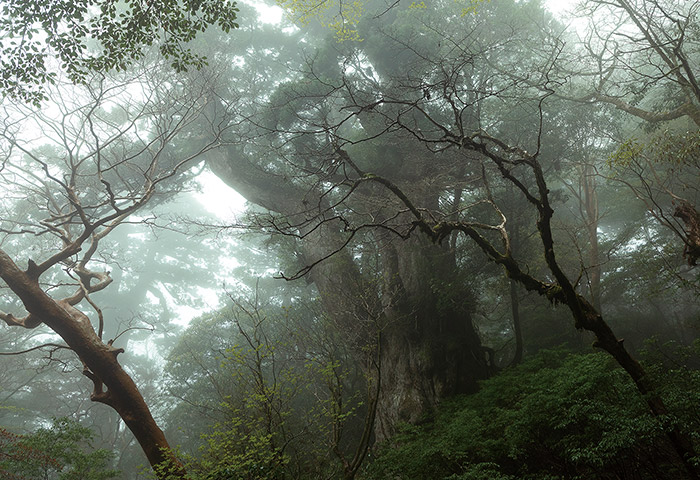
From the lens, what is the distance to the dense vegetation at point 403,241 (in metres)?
4.34

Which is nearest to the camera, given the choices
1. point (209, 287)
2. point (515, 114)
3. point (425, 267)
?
point (425, 267)

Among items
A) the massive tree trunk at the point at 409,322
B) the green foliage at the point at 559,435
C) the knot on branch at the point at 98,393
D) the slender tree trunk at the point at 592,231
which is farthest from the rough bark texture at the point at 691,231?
the knot on branch at the point at 98,393

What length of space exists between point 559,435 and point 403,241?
604cm

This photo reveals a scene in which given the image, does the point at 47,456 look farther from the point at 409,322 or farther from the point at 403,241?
the point at 403,241

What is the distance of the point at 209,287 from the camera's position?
30.7 meters

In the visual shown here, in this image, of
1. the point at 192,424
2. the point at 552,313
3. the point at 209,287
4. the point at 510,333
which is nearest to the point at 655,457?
the point at 552,313

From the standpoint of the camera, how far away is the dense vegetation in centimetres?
434

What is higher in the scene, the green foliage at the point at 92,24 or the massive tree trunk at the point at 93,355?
the green foliage at the point at 92,24

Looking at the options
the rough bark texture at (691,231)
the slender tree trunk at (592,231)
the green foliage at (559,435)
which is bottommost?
the green foliage at (559,435)

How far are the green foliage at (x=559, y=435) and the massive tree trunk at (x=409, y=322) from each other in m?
2.23

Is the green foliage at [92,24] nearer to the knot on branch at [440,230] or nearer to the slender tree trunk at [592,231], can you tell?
the knot on branch at [440,230]

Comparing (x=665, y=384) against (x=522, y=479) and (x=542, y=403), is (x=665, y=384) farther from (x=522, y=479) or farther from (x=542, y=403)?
(x=522, y=479)

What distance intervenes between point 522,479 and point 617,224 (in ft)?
55.6

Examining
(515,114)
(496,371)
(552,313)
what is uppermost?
(515,114)
